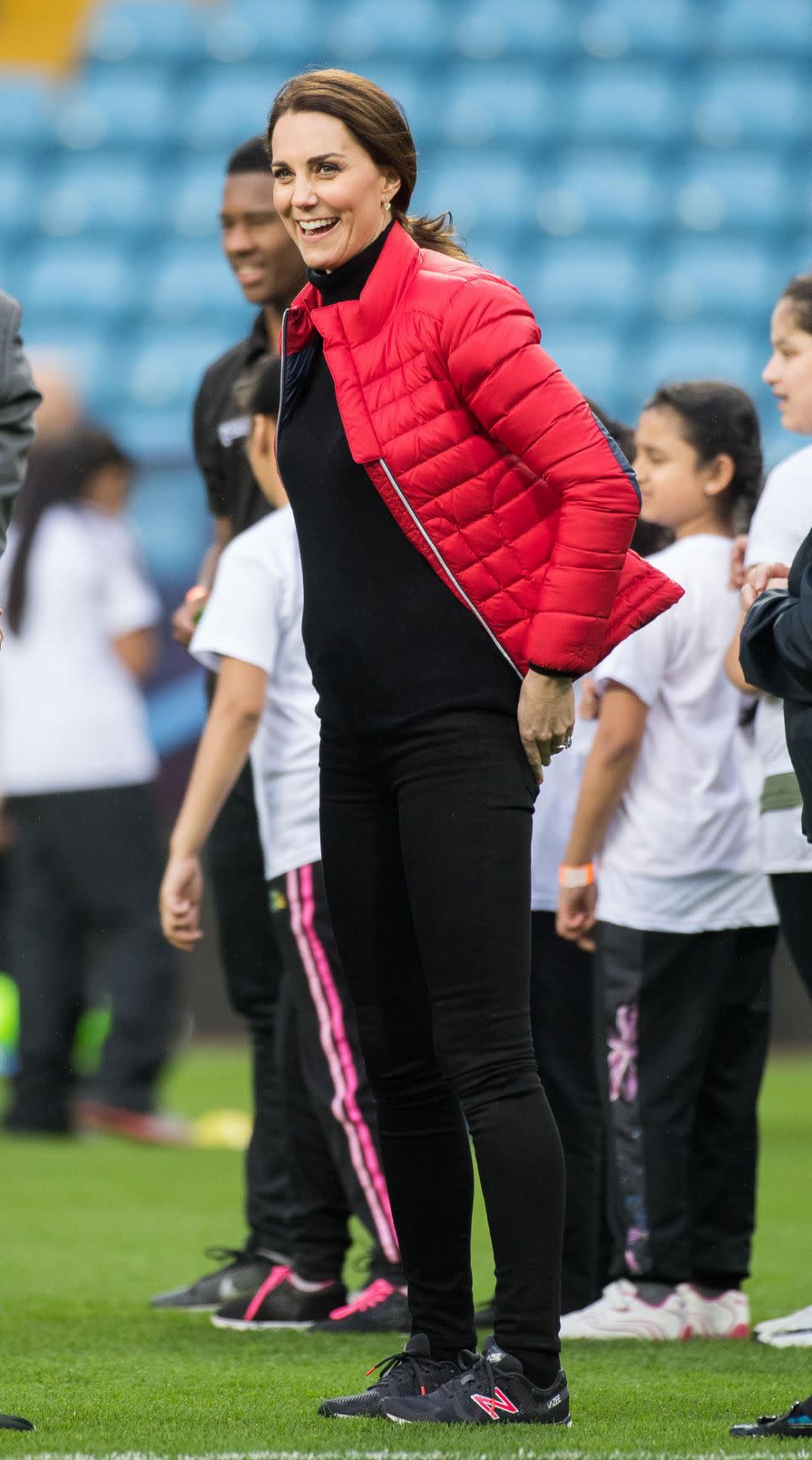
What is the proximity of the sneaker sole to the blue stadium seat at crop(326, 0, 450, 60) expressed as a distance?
39.9ft

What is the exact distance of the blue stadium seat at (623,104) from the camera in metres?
14.0

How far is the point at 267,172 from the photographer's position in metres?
3.89

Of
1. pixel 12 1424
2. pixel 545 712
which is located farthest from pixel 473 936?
pixel 12 1424

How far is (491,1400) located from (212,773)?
1397 millimetres

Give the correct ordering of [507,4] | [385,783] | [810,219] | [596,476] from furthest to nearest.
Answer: [507,4]
[810,219]
[385,783]
[596,476]

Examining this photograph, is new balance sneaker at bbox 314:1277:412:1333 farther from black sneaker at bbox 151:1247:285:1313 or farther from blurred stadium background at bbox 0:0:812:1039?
blurred stadium background at bbox 0:0:812:1039

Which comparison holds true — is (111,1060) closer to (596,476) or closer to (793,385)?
(793,385)

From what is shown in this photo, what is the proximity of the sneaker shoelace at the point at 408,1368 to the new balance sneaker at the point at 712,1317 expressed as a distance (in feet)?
2.96

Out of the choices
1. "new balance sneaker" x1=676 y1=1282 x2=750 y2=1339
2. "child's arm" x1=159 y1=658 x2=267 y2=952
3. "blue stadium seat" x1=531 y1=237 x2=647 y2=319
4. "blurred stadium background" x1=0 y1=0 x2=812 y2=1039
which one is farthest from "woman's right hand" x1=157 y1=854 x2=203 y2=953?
"blue stadium seat" x1=531 y1=237 x2=647 y2=319

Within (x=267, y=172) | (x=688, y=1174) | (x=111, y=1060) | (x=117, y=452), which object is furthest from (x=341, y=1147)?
(x=117, y=452)

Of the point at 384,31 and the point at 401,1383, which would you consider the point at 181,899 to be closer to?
the point at 401,1383

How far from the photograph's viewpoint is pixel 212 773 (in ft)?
11.5

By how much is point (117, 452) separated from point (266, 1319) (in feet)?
12.1

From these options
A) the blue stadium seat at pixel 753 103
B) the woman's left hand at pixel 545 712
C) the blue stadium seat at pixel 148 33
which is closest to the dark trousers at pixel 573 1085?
the woman's left hand at pixel 545 712
